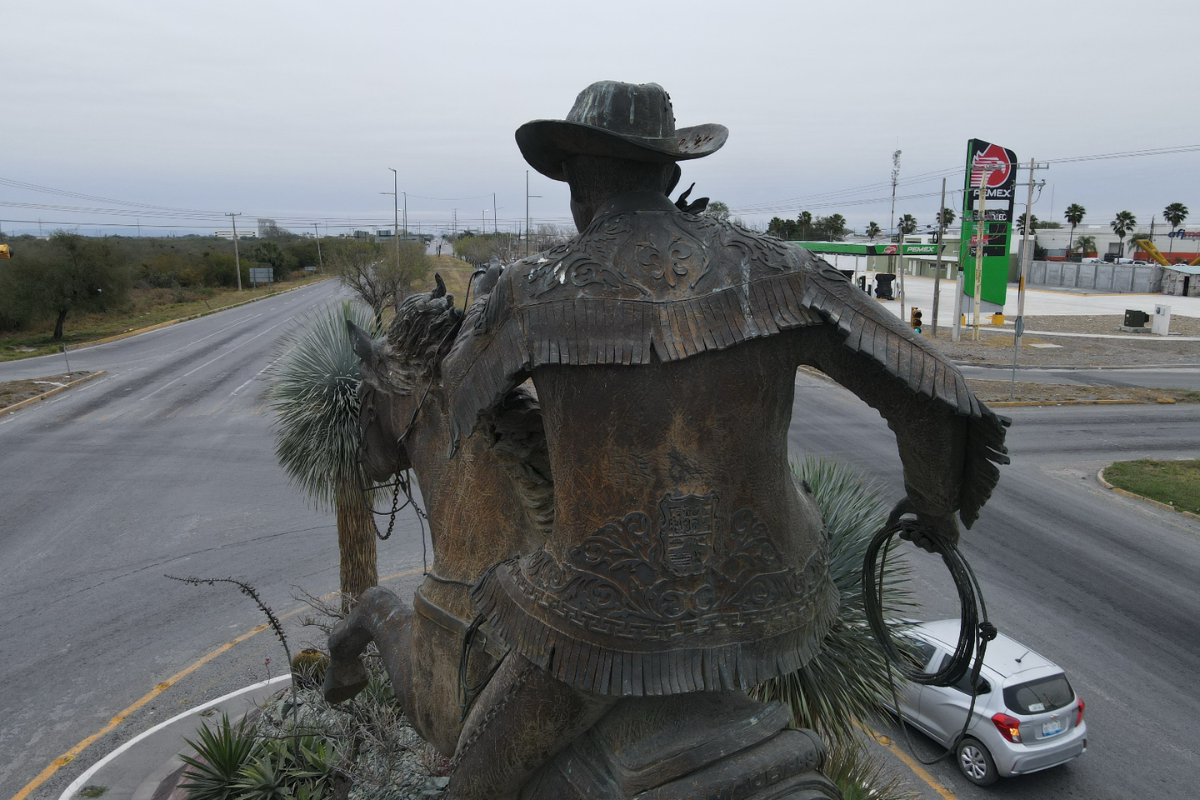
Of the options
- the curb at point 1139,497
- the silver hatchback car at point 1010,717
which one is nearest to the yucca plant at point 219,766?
the silver hatchback car at point 1010,717

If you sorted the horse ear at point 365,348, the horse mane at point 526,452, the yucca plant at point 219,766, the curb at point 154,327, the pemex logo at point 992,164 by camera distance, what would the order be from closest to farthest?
the horse mane at point 526,452 < the horse ear at point 365,348 < the yucca plant at point 219,766 < the pemex logo at point 992,164 < the curb at point 154,327

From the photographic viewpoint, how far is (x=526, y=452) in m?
3.09

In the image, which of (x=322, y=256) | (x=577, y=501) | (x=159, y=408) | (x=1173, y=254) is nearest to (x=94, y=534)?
(x=159, y=408)

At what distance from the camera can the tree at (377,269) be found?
3031 centimetres

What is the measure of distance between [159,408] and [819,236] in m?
48.3

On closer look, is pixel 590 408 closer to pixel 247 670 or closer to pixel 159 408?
pixel 247 670

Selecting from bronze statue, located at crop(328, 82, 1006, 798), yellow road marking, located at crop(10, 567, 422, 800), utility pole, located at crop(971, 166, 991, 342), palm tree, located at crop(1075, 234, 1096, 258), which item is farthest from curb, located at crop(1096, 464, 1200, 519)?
palm tree, located at crop(1075, 234, 1096, 258)

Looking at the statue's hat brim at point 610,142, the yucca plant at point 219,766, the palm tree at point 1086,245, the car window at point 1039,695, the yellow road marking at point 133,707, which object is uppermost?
the palm tree at point 1086,245

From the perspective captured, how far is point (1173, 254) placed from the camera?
73.9 meters

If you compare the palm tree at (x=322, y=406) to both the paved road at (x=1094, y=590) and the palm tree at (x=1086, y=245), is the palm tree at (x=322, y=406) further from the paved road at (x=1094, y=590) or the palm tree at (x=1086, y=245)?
the palm tree at (x=1086, y=245)

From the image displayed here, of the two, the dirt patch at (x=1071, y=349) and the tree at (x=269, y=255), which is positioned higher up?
the tree at (x=269, y=255)

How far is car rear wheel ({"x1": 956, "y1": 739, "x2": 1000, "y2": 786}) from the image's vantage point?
709 centimetres

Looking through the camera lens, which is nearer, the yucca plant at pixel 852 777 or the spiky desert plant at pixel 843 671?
the yucca plant at pixel 852 777

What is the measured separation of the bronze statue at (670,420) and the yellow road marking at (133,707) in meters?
6.62
